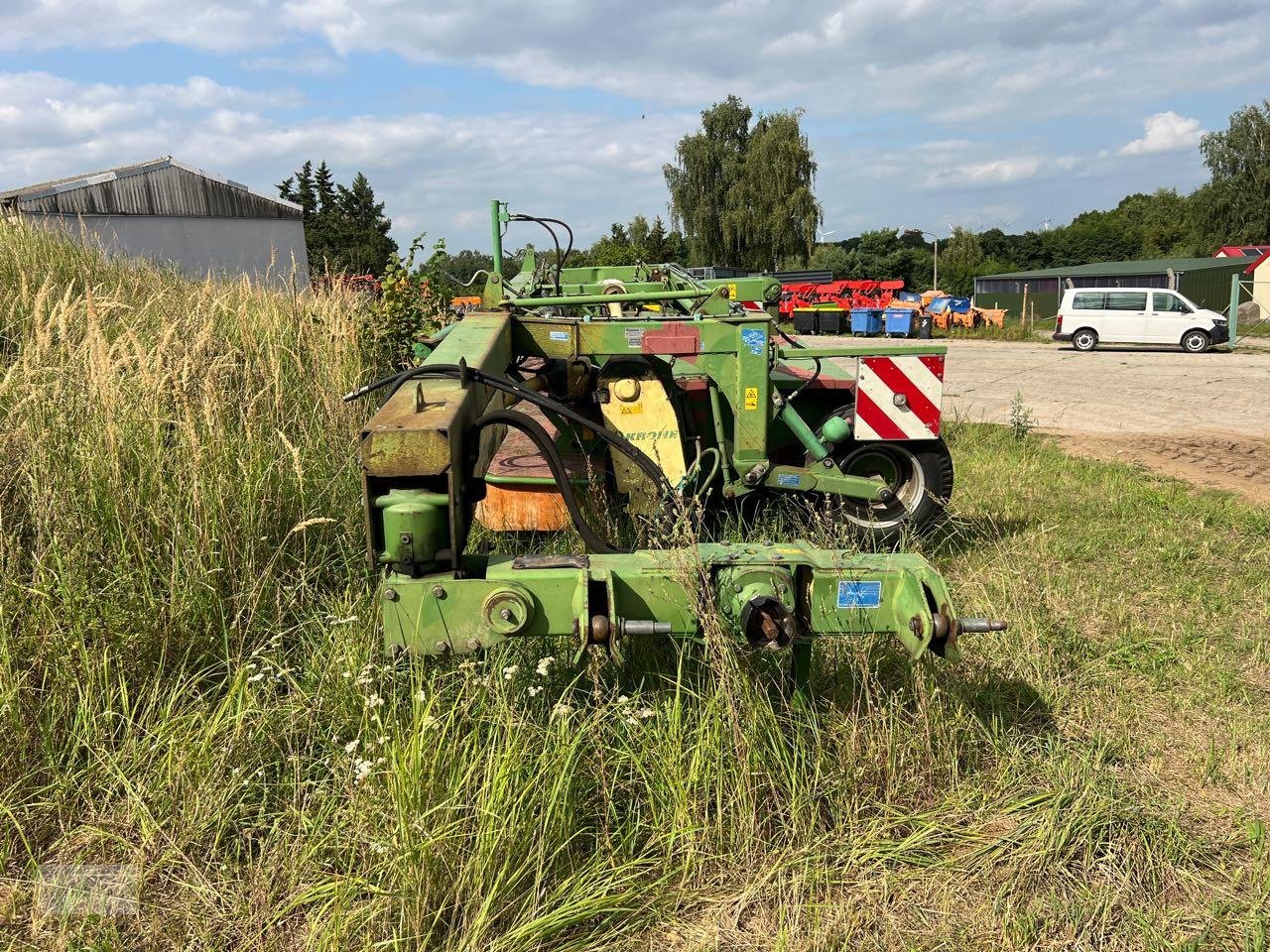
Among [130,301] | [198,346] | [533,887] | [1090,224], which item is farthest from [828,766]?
[1090,224]

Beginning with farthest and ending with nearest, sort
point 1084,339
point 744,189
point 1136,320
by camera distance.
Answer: point 744,189 < point 1084,339 < point 1136,320

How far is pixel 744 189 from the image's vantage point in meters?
42.0

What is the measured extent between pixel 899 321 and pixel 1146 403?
15.3m

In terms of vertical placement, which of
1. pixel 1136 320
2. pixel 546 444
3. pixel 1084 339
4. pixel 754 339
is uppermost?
pixel 754 339

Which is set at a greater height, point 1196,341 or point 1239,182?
point 1239,182

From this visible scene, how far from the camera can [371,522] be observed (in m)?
2.11

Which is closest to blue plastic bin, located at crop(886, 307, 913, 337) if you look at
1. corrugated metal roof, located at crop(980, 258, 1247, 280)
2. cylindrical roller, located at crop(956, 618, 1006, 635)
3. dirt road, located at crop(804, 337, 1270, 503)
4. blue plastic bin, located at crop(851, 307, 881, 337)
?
blue plastic bin, located at crop(851, 307, 881, 337)

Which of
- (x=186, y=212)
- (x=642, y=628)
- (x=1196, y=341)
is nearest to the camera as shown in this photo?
(x=642, y=628)

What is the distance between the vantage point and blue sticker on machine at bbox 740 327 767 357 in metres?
3.66

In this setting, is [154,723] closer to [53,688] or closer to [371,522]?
[53,688]

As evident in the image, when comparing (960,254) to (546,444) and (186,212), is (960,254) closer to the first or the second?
(186,212)

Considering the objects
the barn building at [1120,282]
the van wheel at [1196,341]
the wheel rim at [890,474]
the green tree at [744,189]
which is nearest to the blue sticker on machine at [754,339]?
the wheel rim at [890,474]

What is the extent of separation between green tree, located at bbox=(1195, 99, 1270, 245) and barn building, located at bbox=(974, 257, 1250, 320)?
1467 cm

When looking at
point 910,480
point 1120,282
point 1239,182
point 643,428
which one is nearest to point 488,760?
point 643,428
